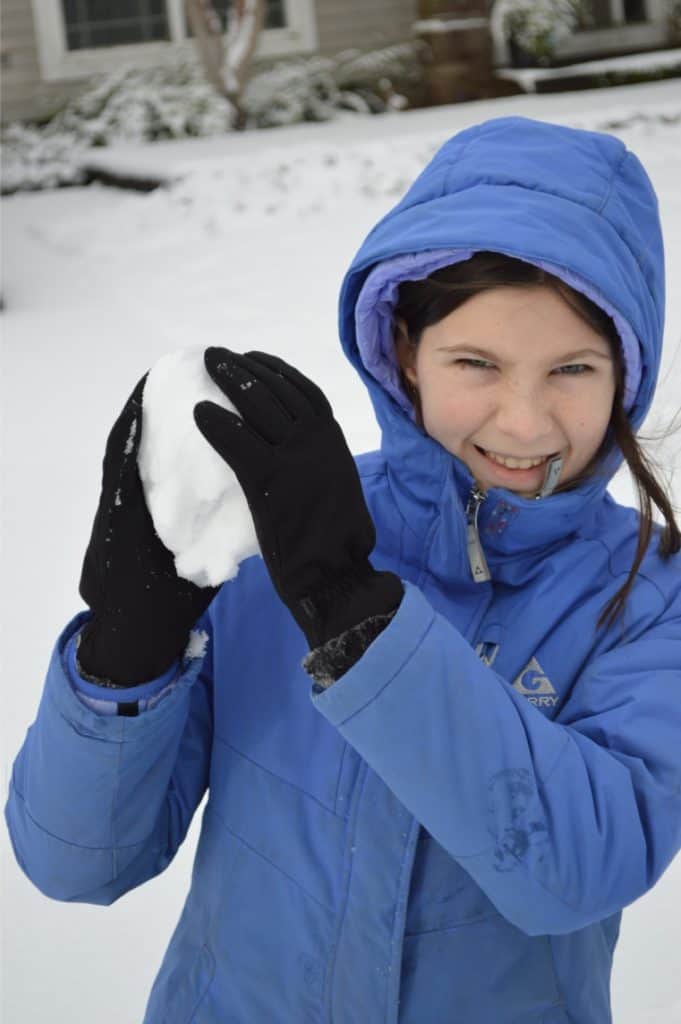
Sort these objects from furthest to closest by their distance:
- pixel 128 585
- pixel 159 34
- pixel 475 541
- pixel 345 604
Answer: pixel 159 34 < pixel 475 541 < pixel 128 585 < pixel 345 604

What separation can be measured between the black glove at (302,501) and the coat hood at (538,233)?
0.26 meters

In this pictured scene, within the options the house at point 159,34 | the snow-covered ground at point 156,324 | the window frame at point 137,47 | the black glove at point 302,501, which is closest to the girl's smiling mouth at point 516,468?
the black glove at point 302,501

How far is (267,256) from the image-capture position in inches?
266

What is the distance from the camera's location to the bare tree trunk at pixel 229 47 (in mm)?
10750

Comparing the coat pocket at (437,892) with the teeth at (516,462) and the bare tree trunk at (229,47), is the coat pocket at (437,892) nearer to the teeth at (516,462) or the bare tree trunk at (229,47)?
the teeth at (516,462)


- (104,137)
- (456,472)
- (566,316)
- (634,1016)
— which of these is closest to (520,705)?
(456,472)

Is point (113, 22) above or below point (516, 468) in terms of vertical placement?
below

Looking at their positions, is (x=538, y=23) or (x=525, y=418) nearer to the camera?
(x=525, y=418)

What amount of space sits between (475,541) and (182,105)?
10.2 m

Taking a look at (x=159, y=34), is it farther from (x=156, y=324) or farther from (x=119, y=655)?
(x=119, y=655)

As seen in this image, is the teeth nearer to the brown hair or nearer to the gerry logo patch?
the brown hair

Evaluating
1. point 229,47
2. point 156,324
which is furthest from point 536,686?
point 229,47

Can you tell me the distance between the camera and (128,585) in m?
1.37

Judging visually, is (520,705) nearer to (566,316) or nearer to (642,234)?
(566,316)
